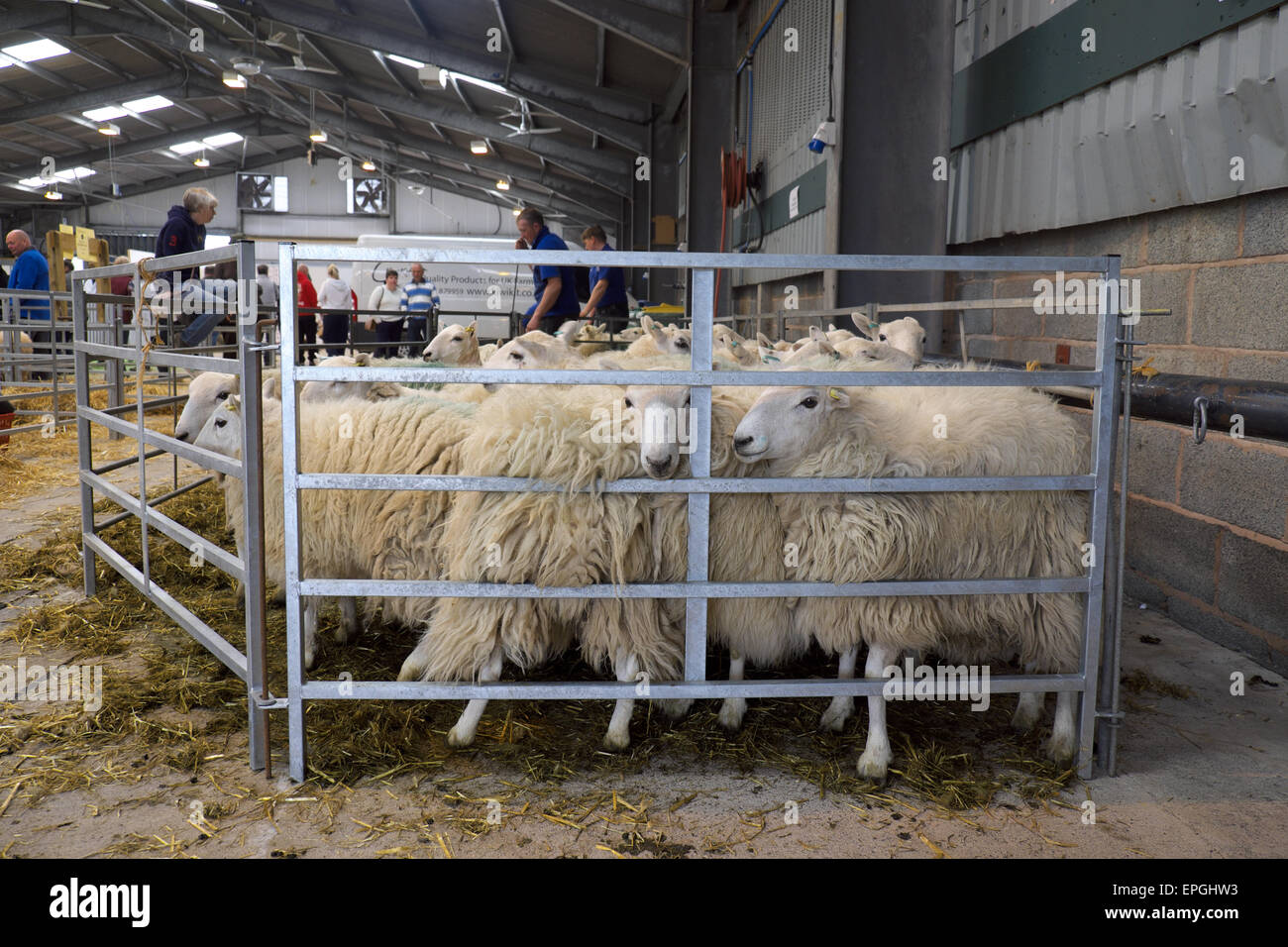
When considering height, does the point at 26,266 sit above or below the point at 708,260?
above

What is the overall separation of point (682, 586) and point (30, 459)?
841cm

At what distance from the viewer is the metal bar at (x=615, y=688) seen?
9.55 feet

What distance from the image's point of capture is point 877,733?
120 inches

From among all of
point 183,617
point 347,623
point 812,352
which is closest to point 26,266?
point 347,623

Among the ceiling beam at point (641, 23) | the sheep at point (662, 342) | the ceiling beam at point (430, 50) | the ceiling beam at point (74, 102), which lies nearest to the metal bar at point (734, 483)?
the sheep at point (662, 342)

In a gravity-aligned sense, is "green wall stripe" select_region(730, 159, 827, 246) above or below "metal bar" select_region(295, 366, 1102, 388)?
above

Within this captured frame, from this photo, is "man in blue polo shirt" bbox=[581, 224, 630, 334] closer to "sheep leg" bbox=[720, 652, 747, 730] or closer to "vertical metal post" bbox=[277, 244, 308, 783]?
"sheep leg" bbox=[720, 652, 747, 730]

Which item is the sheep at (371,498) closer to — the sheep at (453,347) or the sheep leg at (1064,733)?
the sheep leg at (1064,733)

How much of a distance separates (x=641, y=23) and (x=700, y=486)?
1158 centimetres

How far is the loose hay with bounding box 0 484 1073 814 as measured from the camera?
9.61ft

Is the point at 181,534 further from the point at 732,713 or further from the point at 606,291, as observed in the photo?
the point at 606,291

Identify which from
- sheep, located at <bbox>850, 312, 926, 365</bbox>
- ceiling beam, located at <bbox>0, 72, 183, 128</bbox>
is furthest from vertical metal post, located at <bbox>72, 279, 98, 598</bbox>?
ceiling beam, located at <bbox>0, 72, 183, 128</bbox>

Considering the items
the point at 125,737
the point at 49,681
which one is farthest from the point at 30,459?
the point at 125,737

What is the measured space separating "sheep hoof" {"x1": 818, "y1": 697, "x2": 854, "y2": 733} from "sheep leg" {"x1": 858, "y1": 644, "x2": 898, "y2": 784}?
0.15 metres
